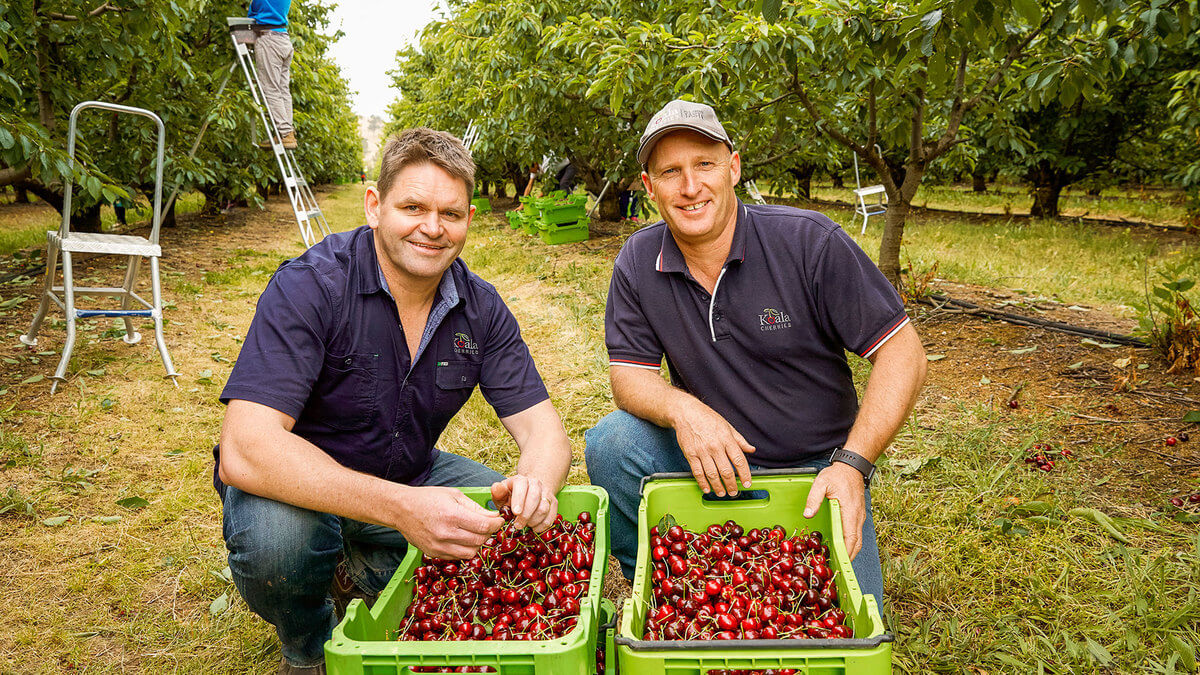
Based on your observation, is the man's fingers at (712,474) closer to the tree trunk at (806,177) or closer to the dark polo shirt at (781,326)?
the dark polo shirt at (781,326)

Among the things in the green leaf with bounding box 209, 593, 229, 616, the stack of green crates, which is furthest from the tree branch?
the stack of green crates

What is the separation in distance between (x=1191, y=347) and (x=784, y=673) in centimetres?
400

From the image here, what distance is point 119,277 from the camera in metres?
7.69

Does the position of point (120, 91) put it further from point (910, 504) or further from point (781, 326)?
point (910, 504)

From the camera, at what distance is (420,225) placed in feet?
7.21

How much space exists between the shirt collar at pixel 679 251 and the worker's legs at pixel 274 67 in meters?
7.41

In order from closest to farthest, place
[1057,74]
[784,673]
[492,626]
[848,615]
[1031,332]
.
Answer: [784,673] < [848,615] < [492,626] < [1057,74] < [1031,332]

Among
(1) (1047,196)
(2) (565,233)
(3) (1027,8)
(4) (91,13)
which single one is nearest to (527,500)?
(3) (1027,8)

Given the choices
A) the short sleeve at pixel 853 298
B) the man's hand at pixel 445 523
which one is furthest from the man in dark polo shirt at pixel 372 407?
the short sleeve at pixel 853 298

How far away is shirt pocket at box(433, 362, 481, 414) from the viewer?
2.31 m

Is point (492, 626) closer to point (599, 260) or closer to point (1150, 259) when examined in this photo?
point (599, 260)

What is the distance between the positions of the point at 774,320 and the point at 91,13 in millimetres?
5716

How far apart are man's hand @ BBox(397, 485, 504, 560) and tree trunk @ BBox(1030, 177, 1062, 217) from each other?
46.8ft

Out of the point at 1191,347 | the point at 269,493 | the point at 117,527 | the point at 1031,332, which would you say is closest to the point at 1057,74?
the point at 1191,347
